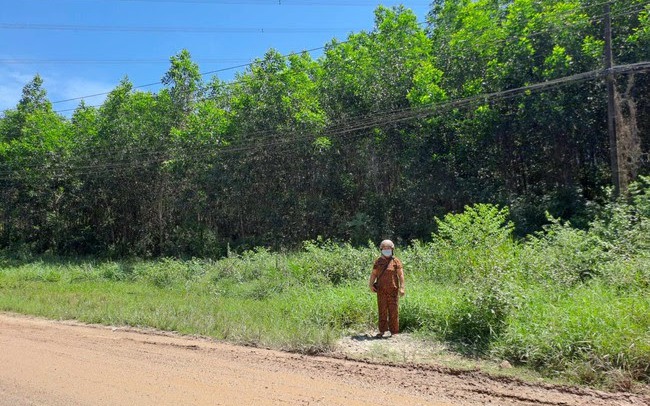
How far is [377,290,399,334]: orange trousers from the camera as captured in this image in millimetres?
8578

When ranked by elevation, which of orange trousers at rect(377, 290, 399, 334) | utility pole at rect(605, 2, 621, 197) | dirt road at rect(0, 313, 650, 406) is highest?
utility pole at rect(605, 2, 621, 197)

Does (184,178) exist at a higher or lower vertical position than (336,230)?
higher

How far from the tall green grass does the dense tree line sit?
5722 mm

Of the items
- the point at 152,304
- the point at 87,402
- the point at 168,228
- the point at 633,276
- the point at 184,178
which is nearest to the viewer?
the point at 87,402

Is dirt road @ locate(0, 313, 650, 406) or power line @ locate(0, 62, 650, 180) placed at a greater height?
power line @ locate(0, 62, 650, 180)

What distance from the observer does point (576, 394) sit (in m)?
5.40

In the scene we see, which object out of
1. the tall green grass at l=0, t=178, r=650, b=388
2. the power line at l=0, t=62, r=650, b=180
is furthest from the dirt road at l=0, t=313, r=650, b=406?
the power line at l=0, t=62, r=650, b=180

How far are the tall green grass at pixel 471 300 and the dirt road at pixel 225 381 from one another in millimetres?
721

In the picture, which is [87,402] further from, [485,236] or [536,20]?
[536,20]

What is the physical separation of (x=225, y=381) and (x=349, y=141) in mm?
18452

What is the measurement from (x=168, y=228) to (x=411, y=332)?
22.9 meters

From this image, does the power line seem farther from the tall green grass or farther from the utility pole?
the tall green grass

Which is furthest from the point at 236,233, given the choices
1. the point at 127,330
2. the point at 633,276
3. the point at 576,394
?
the point at 576,394

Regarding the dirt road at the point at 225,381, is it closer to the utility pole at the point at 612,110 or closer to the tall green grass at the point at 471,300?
→ the tall green grass at the point at 471,300
